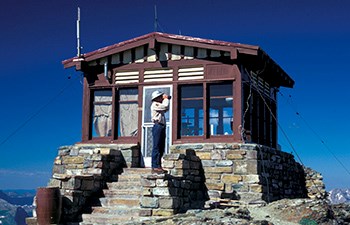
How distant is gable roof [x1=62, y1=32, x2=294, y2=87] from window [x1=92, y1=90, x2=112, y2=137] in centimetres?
134

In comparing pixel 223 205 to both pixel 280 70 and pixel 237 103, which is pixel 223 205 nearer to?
pixel 237 103

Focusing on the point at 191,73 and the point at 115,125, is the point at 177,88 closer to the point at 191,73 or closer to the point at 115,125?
the point at 191,73

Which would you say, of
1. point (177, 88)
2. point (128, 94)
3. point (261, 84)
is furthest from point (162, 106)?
point (261, 84)

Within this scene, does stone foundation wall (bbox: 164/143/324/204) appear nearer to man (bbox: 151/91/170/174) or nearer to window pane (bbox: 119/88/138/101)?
man (bbox: 151/91/170/174)

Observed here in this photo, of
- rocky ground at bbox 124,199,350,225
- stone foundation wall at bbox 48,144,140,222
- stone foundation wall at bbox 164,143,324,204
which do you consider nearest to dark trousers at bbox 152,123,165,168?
stone foundation wall at bbox 164,143,324,204

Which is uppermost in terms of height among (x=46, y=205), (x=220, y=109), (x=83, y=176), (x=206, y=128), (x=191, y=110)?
(x=191, y=110)

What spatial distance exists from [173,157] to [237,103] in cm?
325

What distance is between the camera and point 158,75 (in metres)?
17.8

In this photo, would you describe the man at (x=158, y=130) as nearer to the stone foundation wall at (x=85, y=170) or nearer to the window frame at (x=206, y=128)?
the stone foundation wall at (x=85, y=170)

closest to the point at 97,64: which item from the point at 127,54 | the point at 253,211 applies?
the point at 127,54

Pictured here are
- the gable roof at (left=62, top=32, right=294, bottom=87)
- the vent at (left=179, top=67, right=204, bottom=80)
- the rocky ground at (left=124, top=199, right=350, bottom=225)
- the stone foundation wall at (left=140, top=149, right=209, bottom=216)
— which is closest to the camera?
the rocky ground at (left=124, top=199, right=350, bottom=225)

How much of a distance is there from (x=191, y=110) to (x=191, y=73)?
5.88 feet

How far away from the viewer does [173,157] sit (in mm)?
14703

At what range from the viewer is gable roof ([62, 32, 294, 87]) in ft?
53.6
